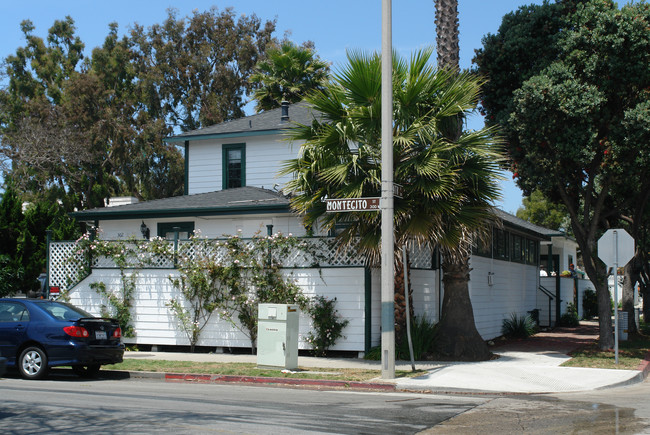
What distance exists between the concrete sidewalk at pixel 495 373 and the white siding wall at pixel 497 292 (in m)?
1.84

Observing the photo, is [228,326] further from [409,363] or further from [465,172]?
[465,172]

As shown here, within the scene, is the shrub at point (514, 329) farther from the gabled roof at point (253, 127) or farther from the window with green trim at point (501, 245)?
the gabled roof at point (253, 127)

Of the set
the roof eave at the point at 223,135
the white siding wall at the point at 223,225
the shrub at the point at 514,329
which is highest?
the roof eave at the point at 223,135

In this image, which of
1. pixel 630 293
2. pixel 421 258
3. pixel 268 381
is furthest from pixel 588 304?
pixel 268 381

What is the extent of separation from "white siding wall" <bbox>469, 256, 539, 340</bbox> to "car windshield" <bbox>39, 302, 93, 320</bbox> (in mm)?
10656

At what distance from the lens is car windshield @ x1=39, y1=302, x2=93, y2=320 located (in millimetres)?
13430

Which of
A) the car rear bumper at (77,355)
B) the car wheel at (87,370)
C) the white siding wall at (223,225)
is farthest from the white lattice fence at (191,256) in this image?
the car rear bumper at (77,355)

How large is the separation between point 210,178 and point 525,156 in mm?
12089

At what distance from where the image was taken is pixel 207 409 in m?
9.65

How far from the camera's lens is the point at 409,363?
15297 millimetres

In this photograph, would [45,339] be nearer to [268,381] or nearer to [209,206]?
[268,381]

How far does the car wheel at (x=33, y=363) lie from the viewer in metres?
13.0

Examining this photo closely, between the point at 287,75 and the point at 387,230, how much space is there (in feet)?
75.9

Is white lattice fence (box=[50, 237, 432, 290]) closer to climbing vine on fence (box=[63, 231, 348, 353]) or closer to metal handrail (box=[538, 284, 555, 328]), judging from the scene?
climbing vine on fence (box=[63, 231, 348, 353])
